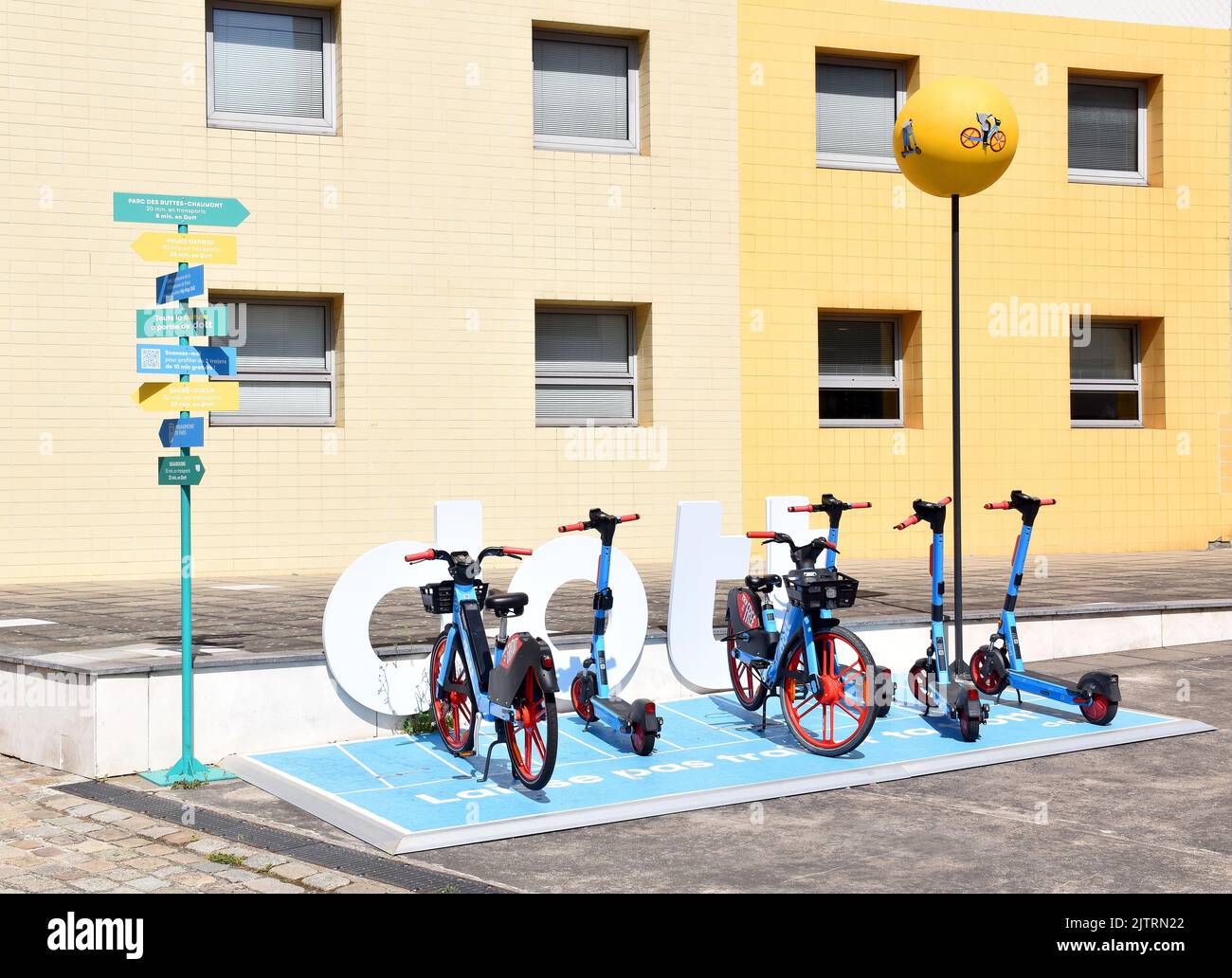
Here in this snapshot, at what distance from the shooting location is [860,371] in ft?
56.5

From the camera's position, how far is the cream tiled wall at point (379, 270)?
1381 cm

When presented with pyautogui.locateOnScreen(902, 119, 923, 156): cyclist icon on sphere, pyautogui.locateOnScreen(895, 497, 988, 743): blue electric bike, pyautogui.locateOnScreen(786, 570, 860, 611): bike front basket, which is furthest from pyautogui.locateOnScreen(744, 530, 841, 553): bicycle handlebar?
pyautogui.locateOnScreen(902, 119, 923, 156): cyclist icon on sphere

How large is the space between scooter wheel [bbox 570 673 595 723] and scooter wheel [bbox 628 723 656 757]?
324 millimetres

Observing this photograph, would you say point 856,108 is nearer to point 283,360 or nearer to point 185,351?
point 283,360

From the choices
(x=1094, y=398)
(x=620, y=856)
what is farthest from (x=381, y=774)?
(x=1094, y=398)

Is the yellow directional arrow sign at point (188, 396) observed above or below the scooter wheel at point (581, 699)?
above

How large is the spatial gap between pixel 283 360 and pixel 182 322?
25.4 feet

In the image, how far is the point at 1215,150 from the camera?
60.2ft

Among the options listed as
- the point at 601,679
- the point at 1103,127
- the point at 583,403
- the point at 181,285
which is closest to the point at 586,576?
the point at 601,679

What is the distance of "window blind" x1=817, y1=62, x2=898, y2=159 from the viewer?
1697 centimetres

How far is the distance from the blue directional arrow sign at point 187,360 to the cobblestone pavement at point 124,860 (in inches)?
83.8

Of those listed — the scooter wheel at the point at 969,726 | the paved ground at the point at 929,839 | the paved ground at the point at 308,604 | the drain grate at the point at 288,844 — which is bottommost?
the paved ground at the point at 929,839

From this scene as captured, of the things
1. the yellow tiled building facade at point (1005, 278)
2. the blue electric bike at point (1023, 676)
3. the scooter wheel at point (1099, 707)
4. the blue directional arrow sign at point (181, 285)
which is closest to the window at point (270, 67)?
the yellow tiled building facade at point (1005, 278)

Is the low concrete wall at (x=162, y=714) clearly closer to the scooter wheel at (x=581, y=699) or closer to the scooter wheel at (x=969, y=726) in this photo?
the scooter wheel at (x=581, y=699)
